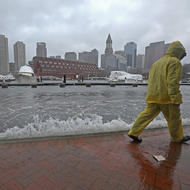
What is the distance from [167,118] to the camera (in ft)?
8.21

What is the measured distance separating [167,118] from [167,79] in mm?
805

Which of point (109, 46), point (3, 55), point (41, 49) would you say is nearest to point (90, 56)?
point (109, 46)

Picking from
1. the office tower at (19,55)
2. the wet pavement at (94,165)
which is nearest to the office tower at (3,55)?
the office tower at (19,55)

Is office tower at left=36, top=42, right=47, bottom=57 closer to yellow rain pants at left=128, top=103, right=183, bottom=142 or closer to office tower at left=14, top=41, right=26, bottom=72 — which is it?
office tower at left=14, top=41, right=26, bottom=72

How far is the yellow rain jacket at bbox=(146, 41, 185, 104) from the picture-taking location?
211cm

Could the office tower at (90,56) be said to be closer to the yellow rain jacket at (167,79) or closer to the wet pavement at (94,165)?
the yellow rain jacket at (167,79)

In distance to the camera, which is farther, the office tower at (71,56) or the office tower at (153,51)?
the office tower at (71,56)

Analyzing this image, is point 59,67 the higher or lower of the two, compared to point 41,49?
lower

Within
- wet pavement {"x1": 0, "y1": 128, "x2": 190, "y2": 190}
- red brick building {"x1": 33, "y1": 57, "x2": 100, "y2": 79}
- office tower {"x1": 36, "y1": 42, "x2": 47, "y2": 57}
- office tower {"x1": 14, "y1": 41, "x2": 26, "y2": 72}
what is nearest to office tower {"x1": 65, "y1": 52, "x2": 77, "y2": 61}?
office tower {"x1": 36, "y1": 42, "x2": 47, "y2": 57}

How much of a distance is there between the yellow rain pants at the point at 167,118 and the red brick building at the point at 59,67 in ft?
A: 221

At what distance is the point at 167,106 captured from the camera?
7.79 ft

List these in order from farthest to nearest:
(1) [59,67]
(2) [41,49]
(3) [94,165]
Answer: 1. (2) [41,49]
2. (1) [59,67]
3. (3) [94,165]

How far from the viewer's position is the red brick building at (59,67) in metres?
77.9

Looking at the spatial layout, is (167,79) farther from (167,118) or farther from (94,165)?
(94,165)
